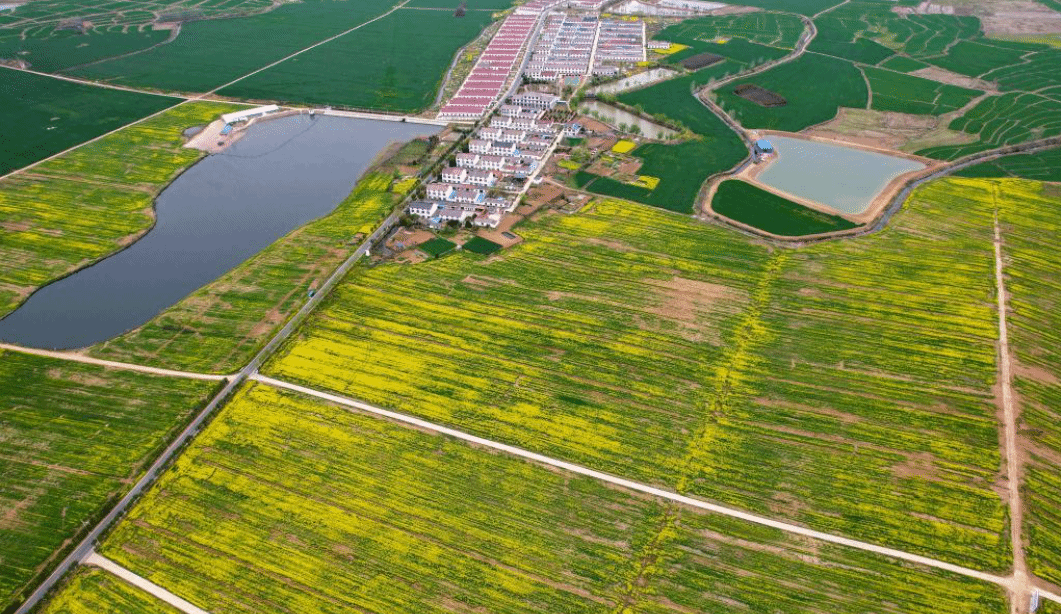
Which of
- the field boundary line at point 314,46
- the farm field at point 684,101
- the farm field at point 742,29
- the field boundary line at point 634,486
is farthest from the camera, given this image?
the farm field at point 742,29

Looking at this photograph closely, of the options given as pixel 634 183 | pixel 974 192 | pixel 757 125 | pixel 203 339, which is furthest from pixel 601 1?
pixel 203 339

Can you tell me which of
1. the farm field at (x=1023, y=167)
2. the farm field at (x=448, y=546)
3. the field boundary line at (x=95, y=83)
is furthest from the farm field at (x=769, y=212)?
the field boundary line at (x=95, y=83)

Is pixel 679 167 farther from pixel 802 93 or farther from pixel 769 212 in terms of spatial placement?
pixel 802 93

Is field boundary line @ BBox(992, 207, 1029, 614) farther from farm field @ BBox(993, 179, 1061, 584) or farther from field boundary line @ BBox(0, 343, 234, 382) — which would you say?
field boundary line @ BBox(0, 343, 234, 382)

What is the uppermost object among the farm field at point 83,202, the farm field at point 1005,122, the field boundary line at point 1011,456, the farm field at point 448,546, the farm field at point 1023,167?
the farm field at point 1005,122

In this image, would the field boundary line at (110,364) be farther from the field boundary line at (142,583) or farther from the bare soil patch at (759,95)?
the bare soil patch at (759,95)

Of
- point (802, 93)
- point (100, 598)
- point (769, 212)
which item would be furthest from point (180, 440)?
point (802, 93)

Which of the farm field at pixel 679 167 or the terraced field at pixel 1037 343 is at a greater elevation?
the farm field at pixel 679 167
